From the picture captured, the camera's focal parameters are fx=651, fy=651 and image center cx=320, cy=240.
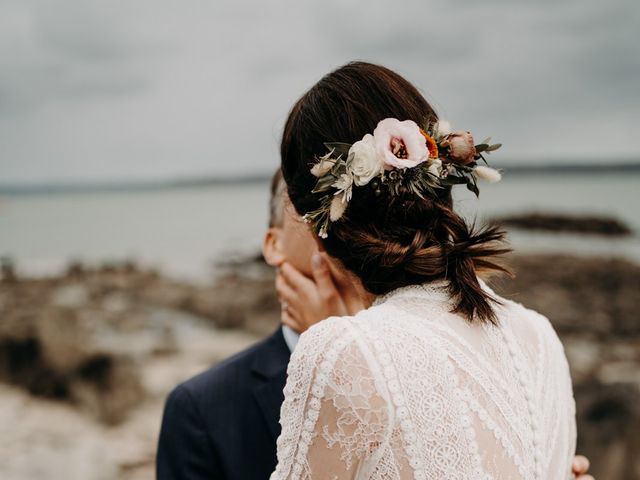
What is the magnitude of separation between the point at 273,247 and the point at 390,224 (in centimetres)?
111

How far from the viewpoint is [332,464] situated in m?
1.54

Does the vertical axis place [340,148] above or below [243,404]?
above

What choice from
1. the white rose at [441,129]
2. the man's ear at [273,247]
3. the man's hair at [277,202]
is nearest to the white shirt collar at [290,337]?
the man's ear at [273,247]

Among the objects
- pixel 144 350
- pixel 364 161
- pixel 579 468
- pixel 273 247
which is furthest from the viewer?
pixel 144 350

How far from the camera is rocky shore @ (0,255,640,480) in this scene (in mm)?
7855

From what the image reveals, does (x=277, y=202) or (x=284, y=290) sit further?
(x=277, y=202)

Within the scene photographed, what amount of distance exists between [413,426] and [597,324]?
14.4 metres

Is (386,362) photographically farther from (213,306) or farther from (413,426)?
(213,306)

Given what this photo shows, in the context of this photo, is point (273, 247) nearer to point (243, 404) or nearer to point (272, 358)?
point (272, 358)

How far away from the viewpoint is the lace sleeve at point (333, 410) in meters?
1.50

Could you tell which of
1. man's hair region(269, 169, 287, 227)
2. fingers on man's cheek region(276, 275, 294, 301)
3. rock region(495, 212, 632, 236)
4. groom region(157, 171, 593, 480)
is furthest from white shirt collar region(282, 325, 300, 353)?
rock region(495, 212, 632, 236)

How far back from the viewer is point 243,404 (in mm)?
2541

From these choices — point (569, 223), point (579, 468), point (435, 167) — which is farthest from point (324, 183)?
point (569, 223)

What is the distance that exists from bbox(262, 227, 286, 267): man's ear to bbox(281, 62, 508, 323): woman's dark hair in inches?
33.2
